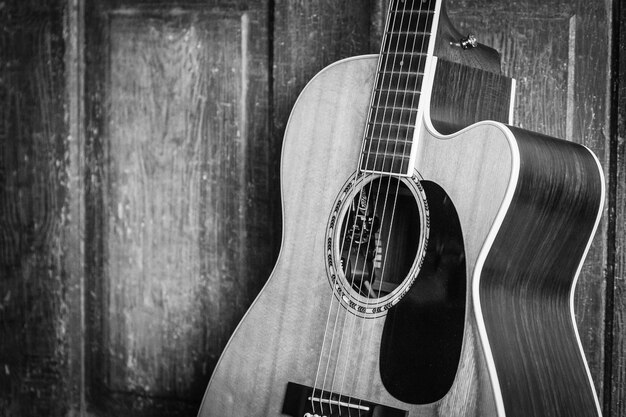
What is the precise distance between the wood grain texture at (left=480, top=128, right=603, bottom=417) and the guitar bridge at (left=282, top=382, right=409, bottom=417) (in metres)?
0.19

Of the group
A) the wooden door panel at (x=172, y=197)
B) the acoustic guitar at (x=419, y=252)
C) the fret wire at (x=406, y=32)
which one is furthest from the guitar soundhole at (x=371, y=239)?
the wooden door panel at (x=172, y=197)

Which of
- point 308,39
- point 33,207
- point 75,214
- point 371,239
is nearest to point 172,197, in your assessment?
point 75,214

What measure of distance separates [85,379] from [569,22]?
51.6 inches

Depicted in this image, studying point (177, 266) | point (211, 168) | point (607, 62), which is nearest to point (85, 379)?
point (177, 266)

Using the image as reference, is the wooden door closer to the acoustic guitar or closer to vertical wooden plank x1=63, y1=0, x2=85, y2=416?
vertical wooden plank x1=63, y1=0, x2=85, y2=416

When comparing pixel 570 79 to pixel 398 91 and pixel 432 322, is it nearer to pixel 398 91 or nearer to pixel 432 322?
pixel 398 91

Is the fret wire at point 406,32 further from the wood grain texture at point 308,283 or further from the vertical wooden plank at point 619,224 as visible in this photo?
the vertical wooden plank at point 619,224

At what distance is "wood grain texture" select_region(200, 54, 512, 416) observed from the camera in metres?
0.99

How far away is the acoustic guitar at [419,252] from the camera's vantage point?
35.3 inches

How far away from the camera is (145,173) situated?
1.47 meters

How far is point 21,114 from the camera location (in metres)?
1.53

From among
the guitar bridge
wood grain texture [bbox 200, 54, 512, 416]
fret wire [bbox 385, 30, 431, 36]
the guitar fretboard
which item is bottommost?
the guitar bridge

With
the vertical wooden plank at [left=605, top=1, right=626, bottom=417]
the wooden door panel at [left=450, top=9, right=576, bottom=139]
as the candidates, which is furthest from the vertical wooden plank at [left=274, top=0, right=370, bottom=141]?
the vertical wooden plank at [left=605, top=1, right=626, bottom=417]

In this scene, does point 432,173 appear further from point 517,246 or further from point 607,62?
point 607,62
